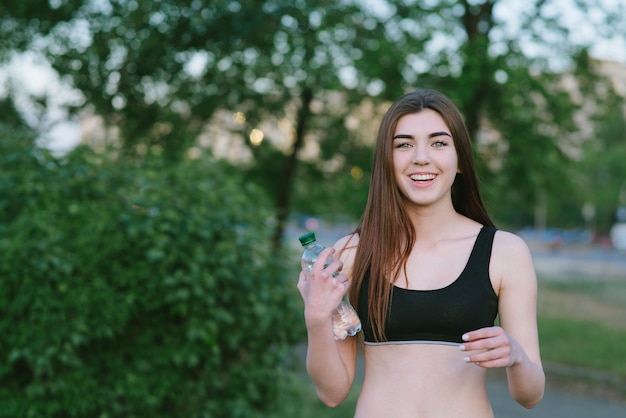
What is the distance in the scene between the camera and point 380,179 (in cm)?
221

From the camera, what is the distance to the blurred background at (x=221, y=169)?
3873 mm

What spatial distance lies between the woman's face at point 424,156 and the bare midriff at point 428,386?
0.48 meters

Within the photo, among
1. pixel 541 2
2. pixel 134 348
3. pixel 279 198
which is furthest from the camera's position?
pixel 279 198

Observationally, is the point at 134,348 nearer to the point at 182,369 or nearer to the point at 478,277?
the point at 182,369

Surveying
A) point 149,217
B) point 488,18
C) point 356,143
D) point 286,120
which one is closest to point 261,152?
point 286,120

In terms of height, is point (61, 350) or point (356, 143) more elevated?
point (61, 350)

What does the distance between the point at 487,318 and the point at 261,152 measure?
10.3 metres

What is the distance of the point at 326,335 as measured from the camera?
6.56ft

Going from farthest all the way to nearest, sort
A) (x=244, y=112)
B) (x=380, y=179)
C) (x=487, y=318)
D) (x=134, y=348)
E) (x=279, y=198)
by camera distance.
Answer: (x=279, y=198), (x=244, y=112), (x=134, y=348), (x=380, y=179), (x=487, y=318)

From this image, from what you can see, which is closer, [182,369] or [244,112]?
[182,369]

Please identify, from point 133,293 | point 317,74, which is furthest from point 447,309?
point 317,74

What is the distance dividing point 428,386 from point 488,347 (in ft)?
1.30

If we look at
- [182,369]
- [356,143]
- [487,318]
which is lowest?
[356,143]

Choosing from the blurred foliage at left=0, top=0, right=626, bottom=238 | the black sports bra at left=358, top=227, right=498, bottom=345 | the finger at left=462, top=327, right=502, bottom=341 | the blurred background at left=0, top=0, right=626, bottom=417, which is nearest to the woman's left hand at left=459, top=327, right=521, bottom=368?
the finger at left=462, top=327, right=502, bottom=341
